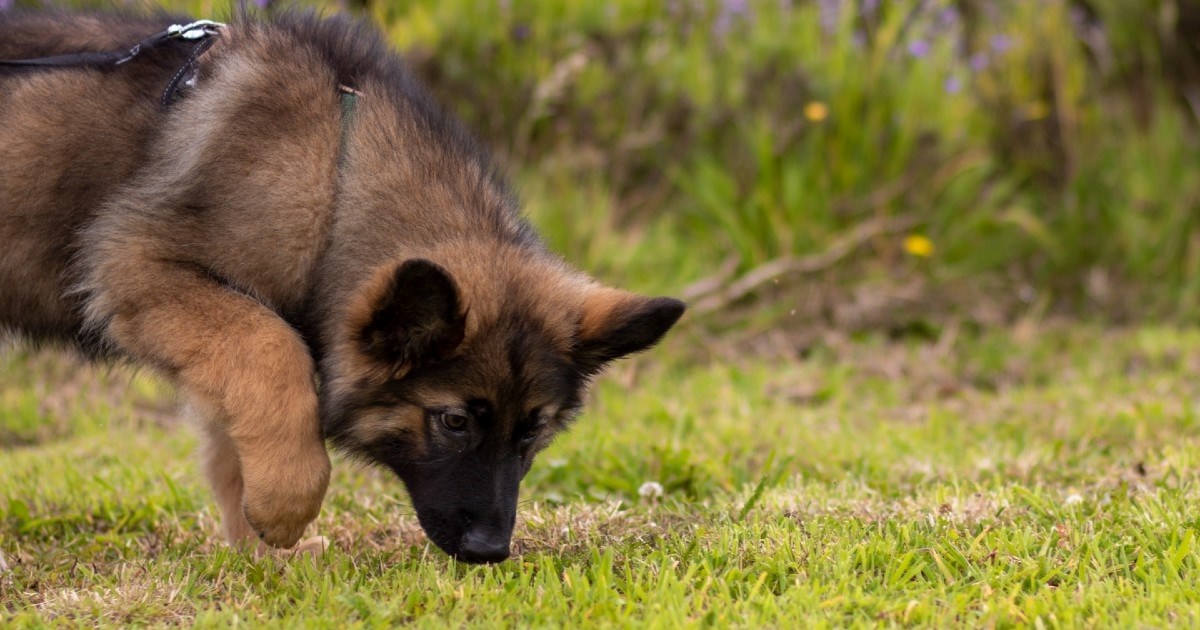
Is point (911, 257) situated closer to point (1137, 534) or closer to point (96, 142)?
point (1137, 534)

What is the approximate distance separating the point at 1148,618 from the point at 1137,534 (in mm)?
595

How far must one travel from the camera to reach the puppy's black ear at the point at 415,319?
299 centimetres

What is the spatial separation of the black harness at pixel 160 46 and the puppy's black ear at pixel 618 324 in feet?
4.37

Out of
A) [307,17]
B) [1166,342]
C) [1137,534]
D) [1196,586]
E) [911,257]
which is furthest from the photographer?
[911,257]

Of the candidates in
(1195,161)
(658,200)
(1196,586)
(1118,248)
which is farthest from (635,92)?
(1196,586)

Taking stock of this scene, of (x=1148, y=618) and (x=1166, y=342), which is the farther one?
(x=1166, y=342)

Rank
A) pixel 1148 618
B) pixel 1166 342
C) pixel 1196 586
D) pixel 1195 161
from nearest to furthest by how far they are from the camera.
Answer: pixel 1148 618
pixel 1196 586
pixel 1166 342
pixel 1195 161

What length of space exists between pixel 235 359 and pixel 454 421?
0.59 metres

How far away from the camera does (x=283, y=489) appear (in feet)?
10.5

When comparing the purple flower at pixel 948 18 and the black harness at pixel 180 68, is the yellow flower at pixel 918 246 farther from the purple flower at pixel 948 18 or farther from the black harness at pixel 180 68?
the black harness at pixel 180 68

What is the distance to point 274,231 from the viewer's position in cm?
346

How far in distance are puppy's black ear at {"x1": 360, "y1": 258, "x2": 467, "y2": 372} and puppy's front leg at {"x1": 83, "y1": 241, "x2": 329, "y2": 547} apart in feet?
0.82

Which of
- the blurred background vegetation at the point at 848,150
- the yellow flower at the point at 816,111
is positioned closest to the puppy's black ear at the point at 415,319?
the blurred background vegetation at the point at 848,150

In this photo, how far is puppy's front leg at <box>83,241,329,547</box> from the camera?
10.5 ft
